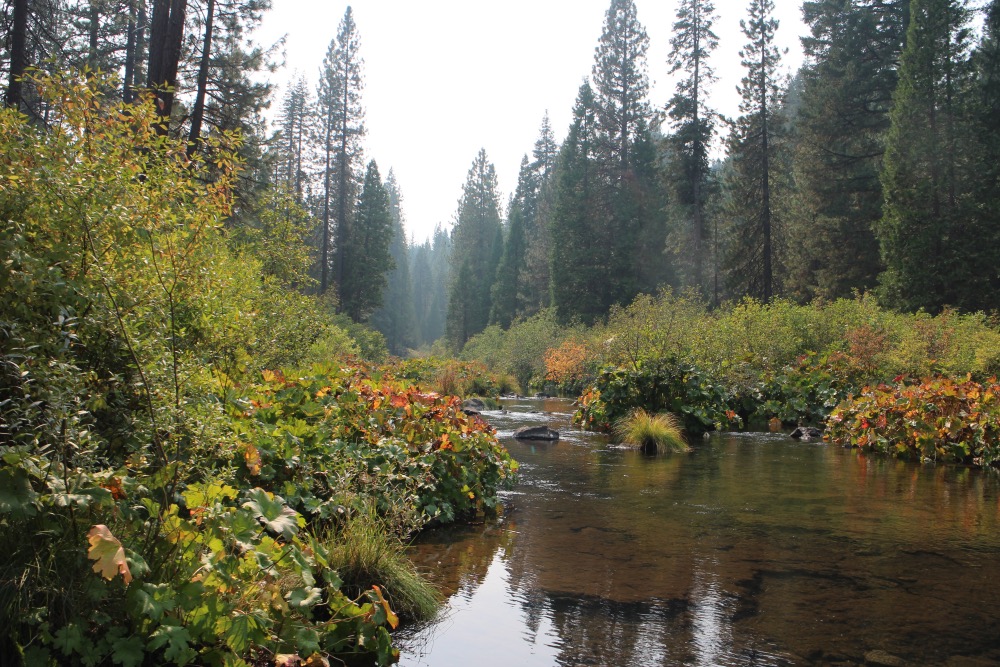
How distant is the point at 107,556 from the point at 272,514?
1030 mm

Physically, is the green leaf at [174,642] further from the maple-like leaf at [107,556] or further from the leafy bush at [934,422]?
the leafy bush at [934,422]

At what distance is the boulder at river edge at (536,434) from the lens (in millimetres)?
13461

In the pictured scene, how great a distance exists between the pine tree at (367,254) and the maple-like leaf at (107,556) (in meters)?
41.0

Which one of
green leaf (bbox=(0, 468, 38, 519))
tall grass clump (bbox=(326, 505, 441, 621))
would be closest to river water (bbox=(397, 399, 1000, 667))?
tall grass clump (bbox=(326, 505, 441, 621))

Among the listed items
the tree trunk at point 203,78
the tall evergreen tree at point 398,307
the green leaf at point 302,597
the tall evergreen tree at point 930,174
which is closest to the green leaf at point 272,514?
the green leaf at point 302,597

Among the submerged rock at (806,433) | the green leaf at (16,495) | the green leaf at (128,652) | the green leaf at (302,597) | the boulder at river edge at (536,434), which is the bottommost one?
the green leaf at (128,652)

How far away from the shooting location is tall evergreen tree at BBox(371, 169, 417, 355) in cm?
7238

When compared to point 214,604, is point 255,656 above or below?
below

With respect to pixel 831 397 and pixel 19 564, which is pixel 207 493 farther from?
pixel 831 397

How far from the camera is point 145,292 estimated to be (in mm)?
3658

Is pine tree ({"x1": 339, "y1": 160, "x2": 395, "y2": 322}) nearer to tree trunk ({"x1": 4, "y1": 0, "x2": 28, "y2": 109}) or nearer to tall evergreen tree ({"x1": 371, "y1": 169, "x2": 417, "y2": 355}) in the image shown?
tall evergreen tree ({"x1": 371, "y1": 169, "x2": 417, "y2": 355})

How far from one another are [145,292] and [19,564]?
1.39m

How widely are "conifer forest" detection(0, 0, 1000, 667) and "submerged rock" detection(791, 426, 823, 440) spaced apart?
0.39m

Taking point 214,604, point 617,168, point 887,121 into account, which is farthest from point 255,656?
point 617,168
